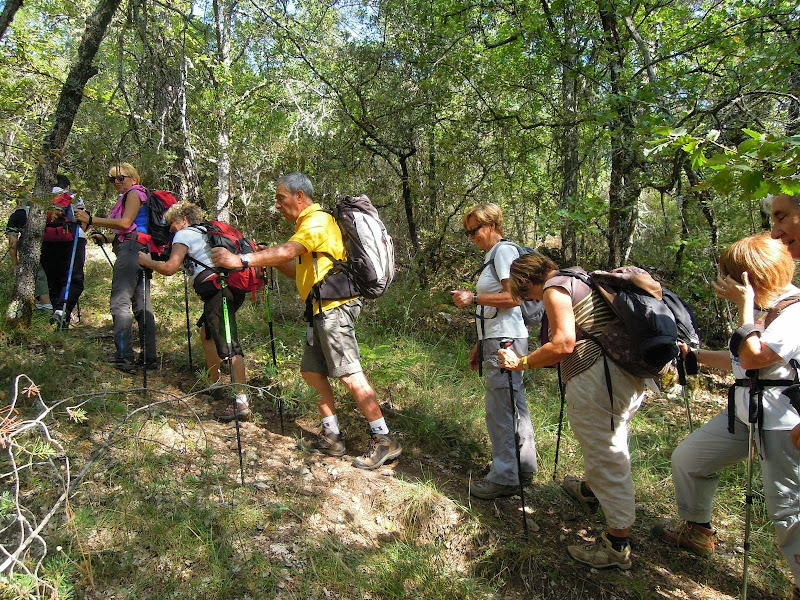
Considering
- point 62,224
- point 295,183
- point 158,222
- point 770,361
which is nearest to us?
point 770,361

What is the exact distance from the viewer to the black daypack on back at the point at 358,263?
11.6ft

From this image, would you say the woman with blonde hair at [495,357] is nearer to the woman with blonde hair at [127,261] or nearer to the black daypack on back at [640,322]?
the black daypack on back at [640,322]

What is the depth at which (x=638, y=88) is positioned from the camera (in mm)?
4996

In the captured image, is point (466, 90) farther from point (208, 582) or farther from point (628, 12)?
point (208, 582)

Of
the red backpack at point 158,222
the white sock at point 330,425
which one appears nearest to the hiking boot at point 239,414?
the white sock at point 330,425

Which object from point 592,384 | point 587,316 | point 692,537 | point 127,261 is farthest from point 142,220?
point 692,537

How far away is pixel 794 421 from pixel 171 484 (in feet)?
12.0

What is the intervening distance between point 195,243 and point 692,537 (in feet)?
14.2

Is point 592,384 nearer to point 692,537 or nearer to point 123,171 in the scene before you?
point 692,537

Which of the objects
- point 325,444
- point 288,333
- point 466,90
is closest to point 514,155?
point 466,90

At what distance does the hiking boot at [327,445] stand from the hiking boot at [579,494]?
1.83 metres

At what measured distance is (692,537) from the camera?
326 centimetres

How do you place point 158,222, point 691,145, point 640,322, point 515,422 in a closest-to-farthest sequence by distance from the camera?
1. point 691,145
2. point 640,322
3. point 515,422
4. point 158,222

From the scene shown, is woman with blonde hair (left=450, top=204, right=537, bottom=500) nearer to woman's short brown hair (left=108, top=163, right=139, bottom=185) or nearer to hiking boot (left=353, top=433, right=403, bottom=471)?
hiking boot (left=353, top=433, right=403, bottom=471)
